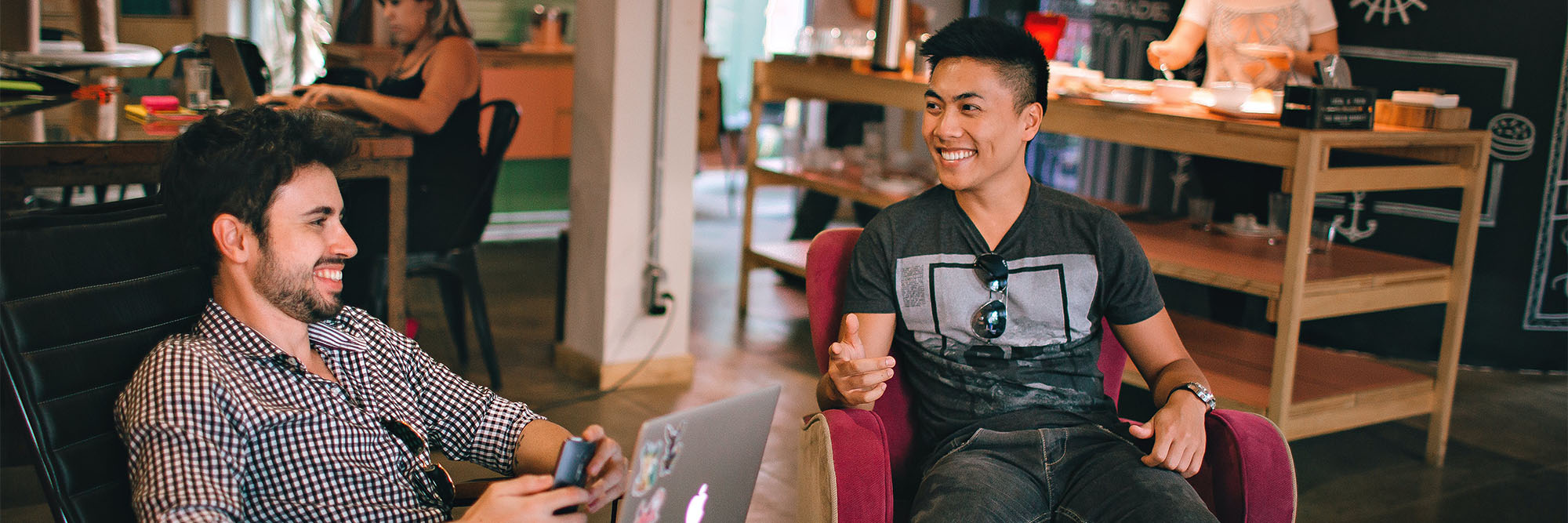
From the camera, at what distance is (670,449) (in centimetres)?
133

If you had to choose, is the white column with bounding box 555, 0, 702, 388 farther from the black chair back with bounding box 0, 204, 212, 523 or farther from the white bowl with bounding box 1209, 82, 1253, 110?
the black chair back with bounding box 0, 204, 212, 523

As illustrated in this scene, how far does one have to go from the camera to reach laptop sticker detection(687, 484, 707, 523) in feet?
4.80

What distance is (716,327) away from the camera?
4.72m

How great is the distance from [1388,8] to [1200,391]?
3328 millimetres

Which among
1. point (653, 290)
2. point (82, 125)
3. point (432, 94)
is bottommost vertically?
point (653, 290)

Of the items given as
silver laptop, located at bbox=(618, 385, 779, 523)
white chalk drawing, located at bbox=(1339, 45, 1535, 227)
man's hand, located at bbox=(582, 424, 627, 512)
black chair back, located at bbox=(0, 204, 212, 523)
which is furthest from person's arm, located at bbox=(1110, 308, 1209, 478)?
white chalk drawing, located at bbox=(1339, 45, 1535, 227)

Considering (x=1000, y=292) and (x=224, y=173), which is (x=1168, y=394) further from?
(x=224, y=173)

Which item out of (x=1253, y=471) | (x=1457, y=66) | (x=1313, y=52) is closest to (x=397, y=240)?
(x=1253, y=471)

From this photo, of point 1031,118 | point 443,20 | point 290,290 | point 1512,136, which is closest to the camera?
point 290,290

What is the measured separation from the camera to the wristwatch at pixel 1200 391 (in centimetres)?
187

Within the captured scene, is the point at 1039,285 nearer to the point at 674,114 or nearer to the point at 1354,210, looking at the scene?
the point at 674,114

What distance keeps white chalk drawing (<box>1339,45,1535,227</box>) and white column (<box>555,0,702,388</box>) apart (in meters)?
2.73

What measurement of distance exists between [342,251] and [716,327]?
10.5ft

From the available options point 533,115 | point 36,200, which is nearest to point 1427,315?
point 533,115
